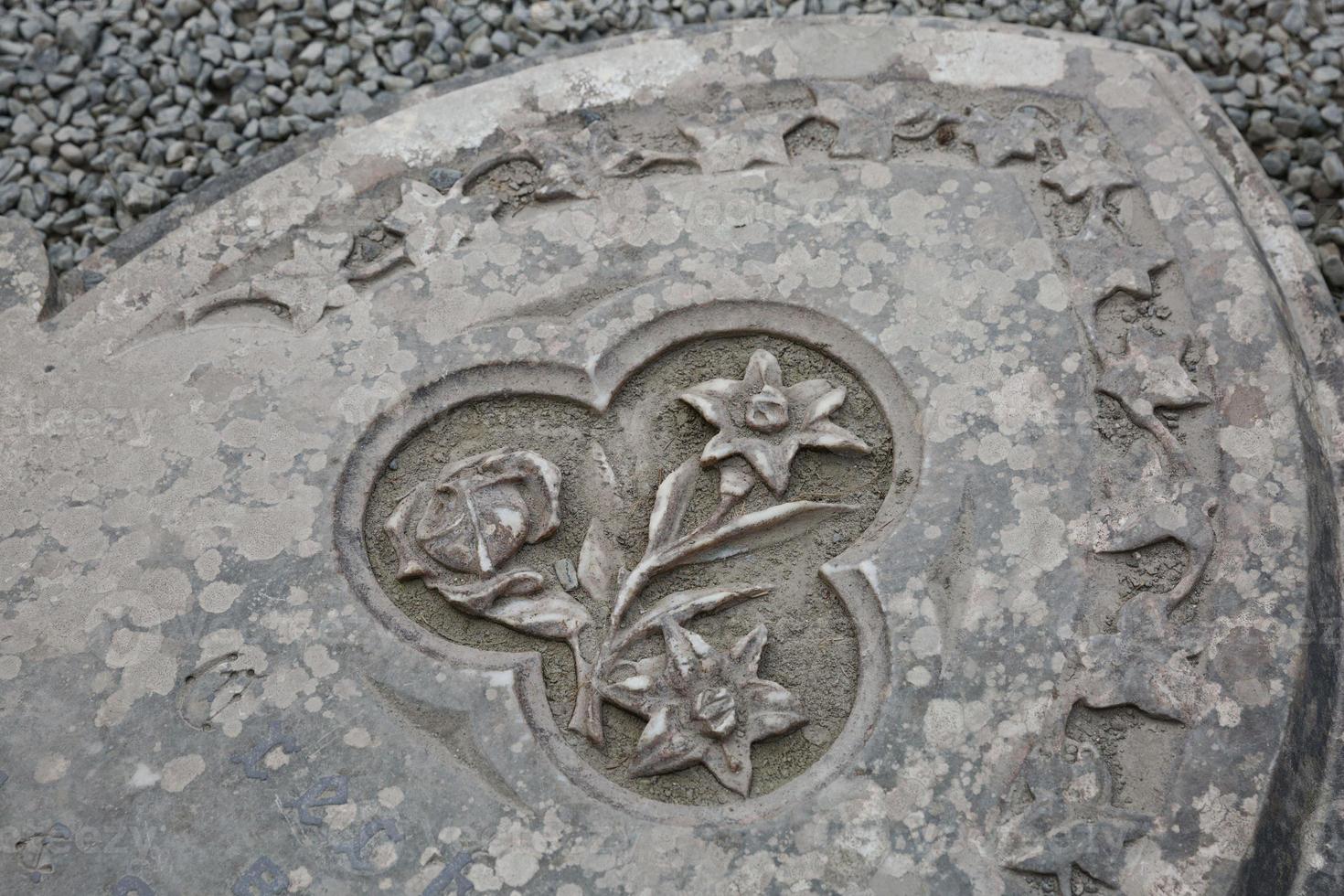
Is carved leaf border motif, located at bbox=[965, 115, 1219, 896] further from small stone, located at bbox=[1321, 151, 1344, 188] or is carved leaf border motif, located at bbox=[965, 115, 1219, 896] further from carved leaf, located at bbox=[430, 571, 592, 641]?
carved leaf, located at bbox=[430, 571, 592, 641]

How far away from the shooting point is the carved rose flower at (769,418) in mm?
3180

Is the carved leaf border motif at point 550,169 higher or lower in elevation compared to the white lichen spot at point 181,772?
higher

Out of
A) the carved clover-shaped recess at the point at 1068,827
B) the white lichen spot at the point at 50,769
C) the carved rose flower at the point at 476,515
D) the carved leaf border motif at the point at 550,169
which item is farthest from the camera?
the carved leaf border motif at the point at 550,169

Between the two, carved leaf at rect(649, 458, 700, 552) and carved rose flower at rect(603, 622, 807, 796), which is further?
carved leaf at rect(649, 458, 700, 552)

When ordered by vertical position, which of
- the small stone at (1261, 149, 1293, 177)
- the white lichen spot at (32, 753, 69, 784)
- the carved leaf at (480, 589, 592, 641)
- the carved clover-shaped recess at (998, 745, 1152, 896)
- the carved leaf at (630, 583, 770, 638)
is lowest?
the white lichen spot at (32, 753, 69, 784)

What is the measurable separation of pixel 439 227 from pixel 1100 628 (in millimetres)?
1901

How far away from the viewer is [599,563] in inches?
122

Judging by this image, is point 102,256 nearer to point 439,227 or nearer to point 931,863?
point 439,227

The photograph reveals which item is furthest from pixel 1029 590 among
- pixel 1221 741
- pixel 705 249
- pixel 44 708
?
pixel 44 708

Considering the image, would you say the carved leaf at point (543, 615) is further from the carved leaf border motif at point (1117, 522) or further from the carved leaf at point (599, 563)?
the carved leaf border motif at point (1117, 522)

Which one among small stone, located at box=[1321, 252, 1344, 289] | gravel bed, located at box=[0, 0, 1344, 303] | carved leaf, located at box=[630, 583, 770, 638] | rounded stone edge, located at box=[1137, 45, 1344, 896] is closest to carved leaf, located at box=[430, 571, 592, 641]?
carved leaf, located at box=[630, 583, 770, 638]

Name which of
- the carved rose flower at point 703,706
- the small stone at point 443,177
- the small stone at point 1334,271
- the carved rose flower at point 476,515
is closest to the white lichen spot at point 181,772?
the carved rose flower at point 476,515

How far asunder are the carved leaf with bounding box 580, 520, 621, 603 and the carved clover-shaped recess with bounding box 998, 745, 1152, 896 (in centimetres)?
99

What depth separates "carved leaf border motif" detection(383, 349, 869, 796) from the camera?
9.48 feet
